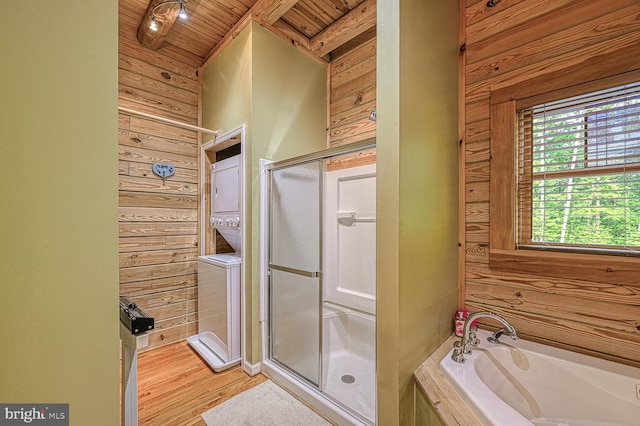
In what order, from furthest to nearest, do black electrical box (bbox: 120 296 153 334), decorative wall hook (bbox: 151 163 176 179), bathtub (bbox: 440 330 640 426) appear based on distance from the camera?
decorative wall hook (bbox: 151 163 176 179) → bathtub (bbox: 440 330 640 426) → black electrical box (bbox: 120 296 153 334)

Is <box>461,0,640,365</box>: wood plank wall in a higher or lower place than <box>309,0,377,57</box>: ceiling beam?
lower

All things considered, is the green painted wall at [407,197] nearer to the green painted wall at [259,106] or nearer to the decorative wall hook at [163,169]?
the green painted wall at [259,106]

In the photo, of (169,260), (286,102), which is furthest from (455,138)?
(169,260)

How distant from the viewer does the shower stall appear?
1.87 meters

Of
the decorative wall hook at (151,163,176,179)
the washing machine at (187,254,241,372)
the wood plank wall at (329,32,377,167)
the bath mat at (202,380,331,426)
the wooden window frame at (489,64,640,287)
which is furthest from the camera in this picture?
Answer: the decorative wall hook at (151,163,176,179)

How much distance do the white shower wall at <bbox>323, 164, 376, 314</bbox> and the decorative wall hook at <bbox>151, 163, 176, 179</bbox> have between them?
1.60 m

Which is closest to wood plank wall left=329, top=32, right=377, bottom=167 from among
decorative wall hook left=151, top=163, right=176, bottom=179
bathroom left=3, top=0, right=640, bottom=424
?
bathroom left=3, top=0, right=640, bottom=424

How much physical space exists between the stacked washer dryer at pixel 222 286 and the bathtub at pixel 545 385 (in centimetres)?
171

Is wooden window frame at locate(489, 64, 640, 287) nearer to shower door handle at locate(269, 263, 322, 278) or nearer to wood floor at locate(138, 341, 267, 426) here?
shower door handle at locate(269, 263, 322, 278)

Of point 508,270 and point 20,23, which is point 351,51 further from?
point 20,23

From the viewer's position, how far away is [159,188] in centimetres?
265

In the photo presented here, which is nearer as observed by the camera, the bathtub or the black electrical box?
the black electrical box

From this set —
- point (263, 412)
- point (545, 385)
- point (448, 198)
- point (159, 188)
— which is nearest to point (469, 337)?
point (545, 385)

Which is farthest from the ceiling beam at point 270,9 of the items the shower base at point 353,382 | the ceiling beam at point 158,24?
the shower base at point 353,382
